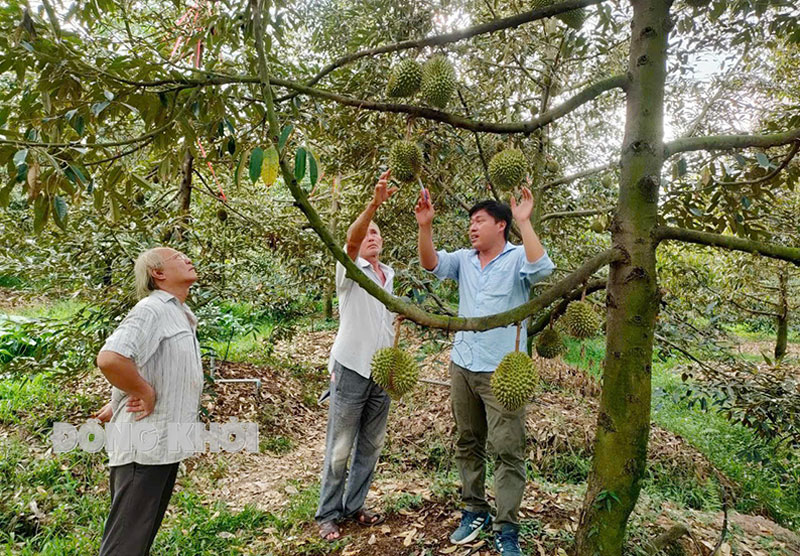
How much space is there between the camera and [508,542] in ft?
7.78

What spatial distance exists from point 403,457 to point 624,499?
339 centimetres

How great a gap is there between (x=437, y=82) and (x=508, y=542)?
208cm

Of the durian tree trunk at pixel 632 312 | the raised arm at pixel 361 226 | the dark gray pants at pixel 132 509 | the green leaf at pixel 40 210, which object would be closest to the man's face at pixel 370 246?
the raised arm at pixel 361 226

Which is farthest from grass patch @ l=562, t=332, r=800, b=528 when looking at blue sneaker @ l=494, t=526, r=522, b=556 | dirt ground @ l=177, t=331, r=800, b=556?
blue sneaker @ l=494, t=526, r=522, b=556

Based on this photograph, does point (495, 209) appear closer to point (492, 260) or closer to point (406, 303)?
point (492, 260)

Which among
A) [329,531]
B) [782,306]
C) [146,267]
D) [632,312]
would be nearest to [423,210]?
[632,312]

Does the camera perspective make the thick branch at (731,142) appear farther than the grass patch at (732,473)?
No

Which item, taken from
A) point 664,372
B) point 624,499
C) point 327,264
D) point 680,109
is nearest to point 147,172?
point 327,264

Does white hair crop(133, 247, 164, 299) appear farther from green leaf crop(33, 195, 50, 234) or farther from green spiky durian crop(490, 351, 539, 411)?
green spiky durian crop(490, 351, 539, 411)

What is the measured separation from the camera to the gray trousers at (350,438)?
2848 millimetres

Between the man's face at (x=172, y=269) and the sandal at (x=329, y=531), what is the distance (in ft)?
5.26

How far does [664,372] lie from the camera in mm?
7645

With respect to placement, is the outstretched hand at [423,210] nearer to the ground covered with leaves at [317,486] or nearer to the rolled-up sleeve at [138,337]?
the ground covered with leaves at [317,486]

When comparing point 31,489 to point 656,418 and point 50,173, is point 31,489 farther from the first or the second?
point 656,418
